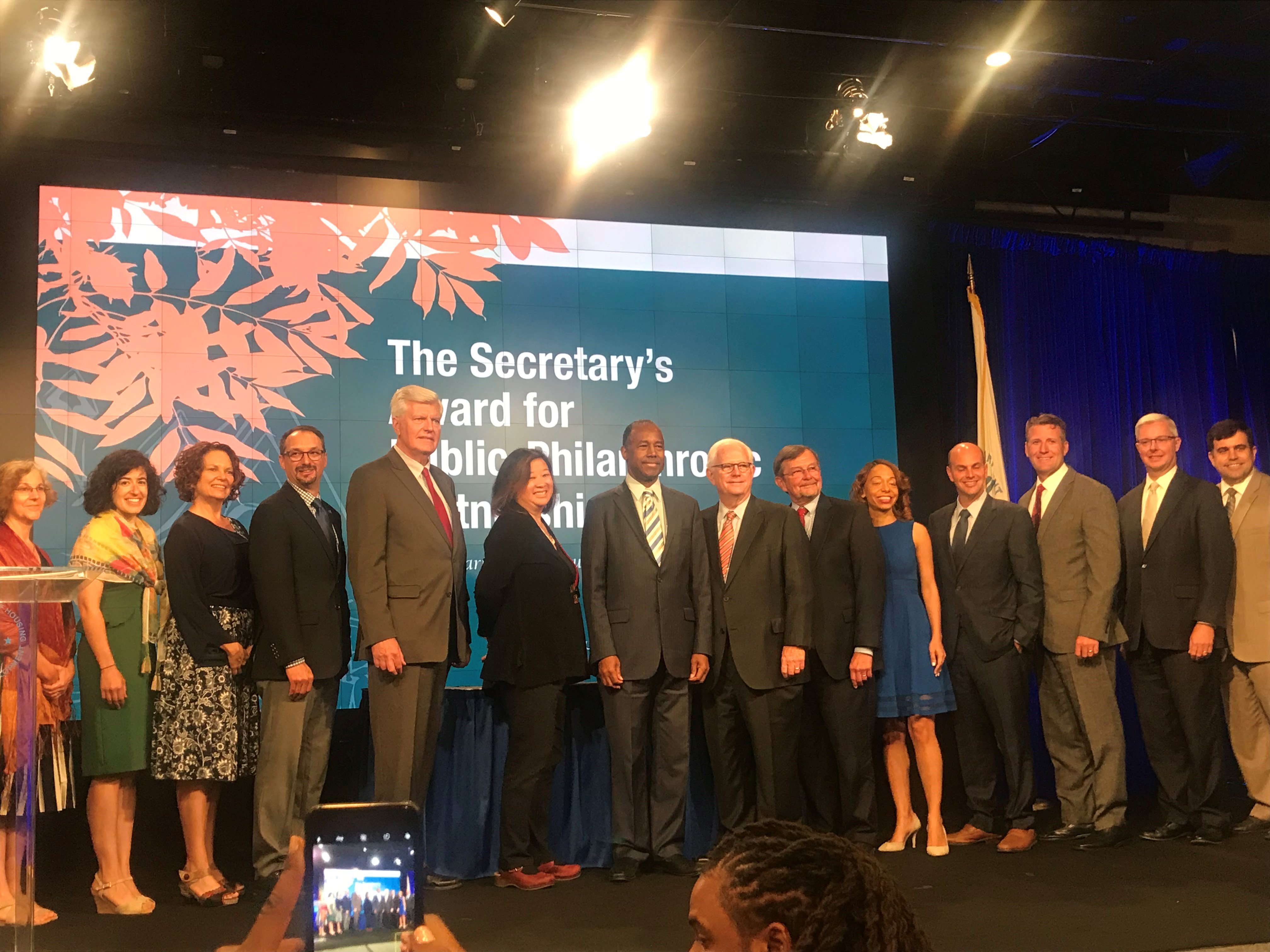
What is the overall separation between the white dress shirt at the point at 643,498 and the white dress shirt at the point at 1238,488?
2.45m

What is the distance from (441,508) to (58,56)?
2895 mm

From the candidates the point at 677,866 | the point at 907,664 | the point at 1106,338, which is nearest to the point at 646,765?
the point at 677,866

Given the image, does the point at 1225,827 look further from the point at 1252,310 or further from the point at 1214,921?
the point at 1252,310

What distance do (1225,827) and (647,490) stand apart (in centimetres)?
267

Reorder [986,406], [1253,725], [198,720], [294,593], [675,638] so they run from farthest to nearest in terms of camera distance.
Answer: [986,406] → [1253,725] → [675,638] → [294,593] → [198,720]

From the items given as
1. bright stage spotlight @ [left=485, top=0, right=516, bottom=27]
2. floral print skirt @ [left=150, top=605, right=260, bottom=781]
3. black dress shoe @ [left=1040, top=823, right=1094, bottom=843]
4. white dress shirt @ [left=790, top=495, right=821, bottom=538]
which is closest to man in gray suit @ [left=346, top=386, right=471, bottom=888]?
floral print skirt @ [left=150, top=605, right=260, bottom=781]

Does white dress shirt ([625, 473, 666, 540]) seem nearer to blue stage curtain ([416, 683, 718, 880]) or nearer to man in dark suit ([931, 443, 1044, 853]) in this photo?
blue stage curtain ([416, 683, 718, 880])

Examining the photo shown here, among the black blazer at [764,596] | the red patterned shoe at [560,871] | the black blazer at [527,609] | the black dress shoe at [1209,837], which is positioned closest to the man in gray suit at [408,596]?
the black blazer at [527,609]

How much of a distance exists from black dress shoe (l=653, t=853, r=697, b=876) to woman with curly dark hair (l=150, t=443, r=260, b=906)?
149 centimetres

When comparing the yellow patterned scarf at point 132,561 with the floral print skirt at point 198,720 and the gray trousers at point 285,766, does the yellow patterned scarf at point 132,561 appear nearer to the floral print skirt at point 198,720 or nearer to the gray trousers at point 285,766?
the floral print skirt at point 198,720

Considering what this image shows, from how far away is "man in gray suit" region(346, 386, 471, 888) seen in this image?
4.00 meters

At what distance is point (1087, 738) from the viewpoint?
4734 millimetres

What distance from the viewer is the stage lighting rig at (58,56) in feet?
16.8

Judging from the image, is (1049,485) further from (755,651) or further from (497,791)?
(497,791)
